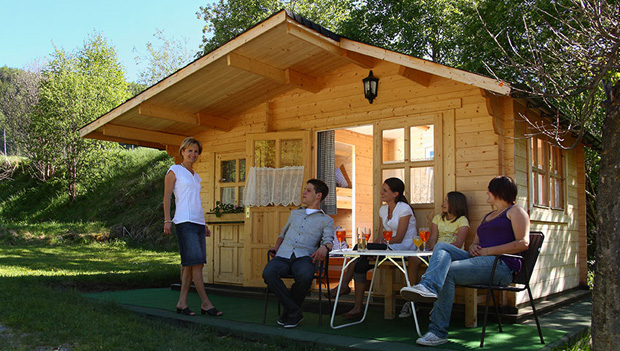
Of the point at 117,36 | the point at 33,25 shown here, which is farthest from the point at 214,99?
the point at 33,25

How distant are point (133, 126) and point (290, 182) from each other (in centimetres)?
238

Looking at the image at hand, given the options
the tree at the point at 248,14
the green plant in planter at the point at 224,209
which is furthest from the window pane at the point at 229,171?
the tree at the point at 248,14

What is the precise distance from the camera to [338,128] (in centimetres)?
608

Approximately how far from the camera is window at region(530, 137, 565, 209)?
18.6ft

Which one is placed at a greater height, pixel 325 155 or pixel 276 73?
pixel 276 73

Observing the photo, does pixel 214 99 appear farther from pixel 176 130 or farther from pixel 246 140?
pixel 176 130

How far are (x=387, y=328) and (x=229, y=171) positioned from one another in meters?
3.56

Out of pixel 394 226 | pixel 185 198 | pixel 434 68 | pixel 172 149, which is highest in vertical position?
pixel 434 68

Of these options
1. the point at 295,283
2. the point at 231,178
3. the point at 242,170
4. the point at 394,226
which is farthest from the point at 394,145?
the point at 231,178

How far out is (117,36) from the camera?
2214 centimetres

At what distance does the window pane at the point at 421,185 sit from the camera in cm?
526

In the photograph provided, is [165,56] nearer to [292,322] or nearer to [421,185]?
[421,185]

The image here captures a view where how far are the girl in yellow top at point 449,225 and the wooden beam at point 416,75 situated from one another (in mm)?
1233

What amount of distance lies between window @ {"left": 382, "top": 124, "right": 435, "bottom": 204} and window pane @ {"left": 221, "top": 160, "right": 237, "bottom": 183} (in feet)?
7.98
